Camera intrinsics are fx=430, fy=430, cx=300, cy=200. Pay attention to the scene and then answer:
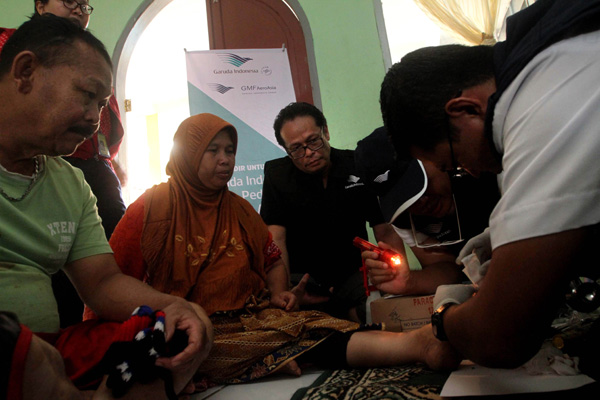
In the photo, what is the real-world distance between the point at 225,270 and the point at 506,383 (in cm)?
105

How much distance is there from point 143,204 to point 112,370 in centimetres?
92

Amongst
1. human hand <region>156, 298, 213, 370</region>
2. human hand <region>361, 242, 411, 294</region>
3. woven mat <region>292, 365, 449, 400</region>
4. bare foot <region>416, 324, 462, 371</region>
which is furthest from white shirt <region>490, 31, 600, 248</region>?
human hand <region>361, 242, 411, 294</region>

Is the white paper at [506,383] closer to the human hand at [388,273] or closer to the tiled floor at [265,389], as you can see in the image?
the tiled floor at [265,389]

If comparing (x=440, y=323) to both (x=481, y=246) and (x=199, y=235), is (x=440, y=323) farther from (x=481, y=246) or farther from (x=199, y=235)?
(x=199, y=235)

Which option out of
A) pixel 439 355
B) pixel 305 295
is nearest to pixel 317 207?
pixel 305 295

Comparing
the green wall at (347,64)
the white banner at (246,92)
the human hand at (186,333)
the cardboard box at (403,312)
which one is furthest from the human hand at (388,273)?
the green wall at (347,64)

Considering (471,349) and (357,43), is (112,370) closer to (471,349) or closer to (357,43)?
(471,349)

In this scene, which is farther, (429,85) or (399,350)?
(399,350)

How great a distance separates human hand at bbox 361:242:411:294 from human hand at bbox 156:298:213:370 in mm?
839

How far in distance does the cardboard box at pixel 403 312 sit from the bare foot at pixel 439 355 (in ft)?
1.29

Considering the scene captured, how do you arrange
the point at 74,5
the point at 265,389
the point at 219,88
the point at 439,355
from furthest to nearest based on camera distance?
the point at 219,88 → the point at 74,5 → the point at 265,389 → the point at 439,355

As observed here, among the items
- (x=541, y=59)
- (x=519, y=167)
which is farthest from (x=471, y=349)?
(x=541, y=59)

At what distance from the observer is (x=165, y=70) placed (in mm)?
6227

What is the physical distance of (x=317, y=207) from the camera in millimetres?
2318
